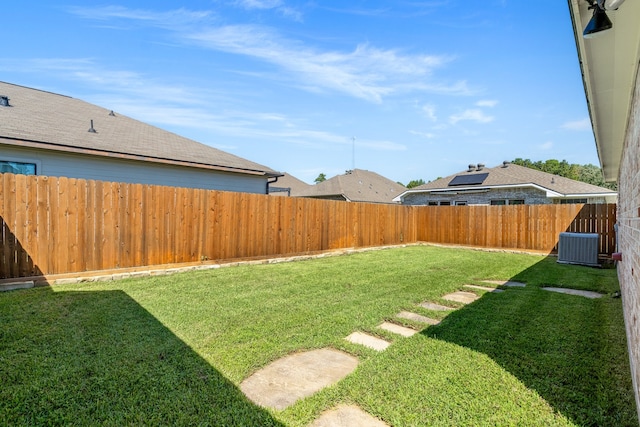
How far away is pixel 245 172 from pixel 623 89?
916cm

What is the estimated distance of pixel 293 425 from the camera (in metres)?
1.80

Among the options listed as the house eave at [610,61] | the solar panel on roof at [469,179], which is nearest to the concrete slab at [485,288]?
the house eave at [610,61]

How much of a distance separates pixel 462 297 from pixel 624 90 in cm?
321

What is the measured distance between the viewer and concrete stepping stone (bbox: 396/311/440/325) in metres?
3.57

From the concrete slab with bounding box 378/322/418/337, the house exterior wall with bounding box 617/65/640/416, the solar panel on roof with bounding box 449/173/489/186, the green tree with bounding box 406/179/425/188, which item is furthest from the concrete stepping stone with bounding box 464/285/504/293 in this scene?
the green tree with bounding box 406/179/425/188

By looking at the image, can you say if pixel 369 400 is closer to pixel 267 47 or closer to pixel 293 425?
pixel 293 425

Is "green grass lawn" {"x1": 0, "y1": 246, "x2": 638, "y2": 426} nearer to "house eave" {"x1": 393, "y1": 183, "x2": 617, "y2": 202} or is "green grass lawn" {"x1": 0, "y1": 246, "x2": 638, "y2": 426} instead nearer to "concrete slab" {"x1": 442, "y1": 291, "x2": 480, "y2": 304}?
"concrete slab" {"x1": 442, "y1": 291, "x2": 480, "y2": 304}

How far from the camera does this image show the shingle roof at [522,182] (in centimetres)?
1574

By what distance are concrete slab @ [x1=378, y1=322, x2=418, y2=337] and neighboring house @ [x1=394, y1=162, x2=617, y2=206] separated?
15.6 m

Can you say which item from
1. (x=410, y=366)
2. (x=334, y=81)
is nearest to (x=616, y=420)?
(x=410, y=366)

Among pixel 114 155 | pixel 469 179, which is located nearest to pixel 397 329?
pixel 114 155

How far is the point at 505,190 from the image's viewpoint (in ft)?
54.9

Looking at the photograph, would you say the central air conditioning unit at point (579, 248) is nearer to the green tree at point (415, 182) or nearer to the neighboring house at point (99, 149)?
the neighboring house at point (99, 149)

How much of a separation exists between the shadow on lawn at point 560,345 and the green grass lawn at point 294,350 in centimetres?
1
